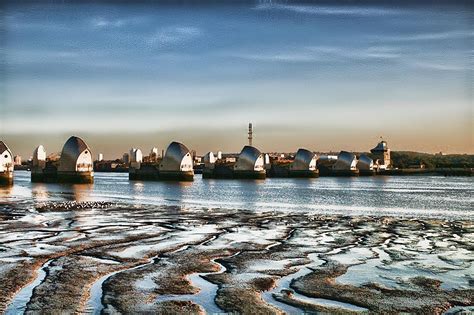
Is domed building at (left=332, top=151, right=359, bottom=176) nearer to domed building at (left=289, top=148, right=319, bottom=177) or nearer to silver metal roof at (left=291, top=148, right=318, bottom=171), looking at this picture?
domed building at (left=289, top=148, right=319, bottom=177)

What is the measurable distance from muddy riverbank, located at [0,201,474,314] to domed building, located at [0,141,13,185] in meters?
37.1

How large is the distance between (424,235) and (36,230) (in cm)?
890

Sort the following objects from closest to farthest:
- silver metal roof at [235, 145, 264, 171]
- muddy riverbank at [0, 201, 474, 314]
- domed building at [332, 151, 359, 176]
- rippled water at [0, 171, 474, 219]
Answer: muddy riverbank at [0, 201, 474, 314] < rippled water at [0, 171, 474, 219] < silver metal roof at [235, 145, 264, 171] < domed building at [332, 151, 359, 176]

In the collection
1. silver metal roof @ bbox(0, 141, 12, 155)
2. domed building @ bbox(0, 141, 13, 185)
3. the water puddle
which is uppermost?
silver metal roof @ bbox(0, 141, 12, 155)

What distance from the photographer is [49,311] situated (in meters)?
5.80

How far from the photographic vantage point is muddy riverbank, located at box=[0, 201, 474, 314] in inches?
247

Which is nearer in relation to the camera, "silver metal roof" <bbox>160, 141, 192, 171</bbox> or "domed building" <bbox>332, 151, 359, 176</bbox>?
"silver metal roof" <bbox>160, 141, 192, 171</bbox>

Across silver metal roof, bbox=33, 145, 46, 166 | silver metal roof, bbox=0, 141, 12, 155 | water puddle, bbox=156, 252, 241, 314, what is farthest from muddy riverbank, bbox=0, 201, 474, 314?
silver metal roof, bbox=33, 145, 46, 166

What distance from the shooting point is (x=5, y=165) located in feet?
164

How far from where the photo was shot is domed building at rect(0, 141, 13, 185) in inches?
1924

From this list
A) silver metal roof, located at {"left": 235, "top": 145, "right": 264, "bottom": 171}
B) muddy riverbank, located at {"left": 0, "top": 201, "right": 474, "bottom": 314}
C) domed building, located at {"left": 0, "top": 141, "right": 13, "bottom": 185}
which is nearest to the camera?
muddy riverbank, located at {"left": 0, "top": 201, "right": 474, "bottom": 314}

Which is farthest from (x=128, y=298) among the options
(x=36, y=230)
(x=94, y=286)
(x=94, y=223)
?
(x=94, y=223)

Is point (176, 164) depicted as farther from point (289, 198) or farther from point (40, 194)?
point (289, 198)

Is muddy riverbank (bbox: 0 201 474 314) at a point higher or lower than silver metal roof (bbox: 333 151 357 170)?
lower
